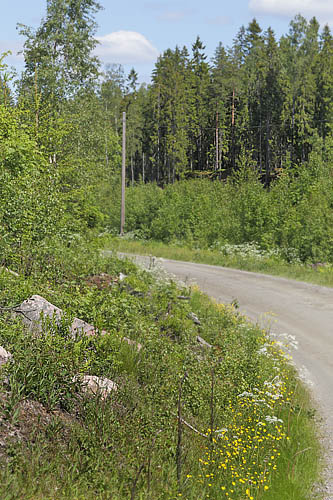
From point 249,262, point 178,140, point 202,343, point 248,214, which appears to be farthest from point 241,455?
point 178,140

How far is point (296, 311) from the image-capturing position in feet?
41.7

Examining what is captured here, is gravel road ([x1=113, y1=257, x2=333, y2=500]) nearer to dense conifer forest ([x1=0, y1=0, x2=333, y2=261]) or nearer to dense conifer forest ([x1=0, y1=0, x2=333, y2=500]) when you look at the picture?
dense conifer forest ([x1=0, y1=0, x2=333, y2=500])

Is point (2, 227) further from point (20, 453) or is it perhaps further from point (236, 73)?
point (236, 73)

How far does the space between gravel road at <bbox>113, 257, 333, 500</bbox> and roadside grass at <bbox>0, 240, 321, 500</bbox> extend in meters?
0.36

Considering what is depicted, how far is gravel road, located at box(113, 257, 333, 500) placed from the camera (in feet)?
26.3

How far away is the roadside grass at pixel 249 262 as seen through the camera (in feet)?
56.7

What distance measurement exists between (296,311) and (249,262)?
737cm

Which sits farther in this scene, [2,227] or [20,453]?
[2,227]

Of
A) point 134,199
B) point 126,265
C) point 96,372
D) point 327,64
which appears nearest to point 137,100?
point 327,64

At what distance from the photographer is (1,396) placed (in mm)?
4570

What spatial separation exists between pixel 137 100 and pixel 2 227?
76.0 meters

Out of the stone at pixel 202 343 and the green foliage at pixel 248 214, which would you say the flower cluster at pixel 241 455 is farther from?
the green foliage at pixel 248 214

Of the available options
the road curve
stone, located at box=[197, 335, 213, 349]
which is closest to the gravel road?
the road curve

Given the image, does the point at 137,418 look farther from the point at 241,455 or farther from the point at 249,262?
→ the point at 249,262
